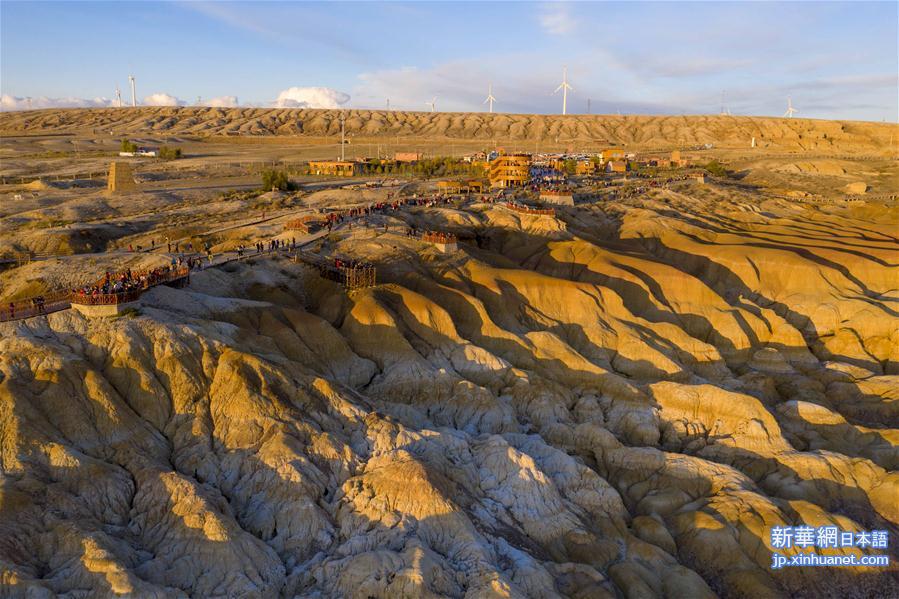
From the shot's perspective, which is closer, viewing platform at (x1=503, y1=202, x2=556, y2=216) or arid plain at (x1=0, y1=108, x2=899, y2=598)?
arid plain at (x1=0, y1=108, x2=899, y2=598)

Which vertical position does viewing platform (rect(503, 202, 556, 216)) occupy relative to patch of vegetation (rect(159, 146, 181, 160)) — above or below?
below

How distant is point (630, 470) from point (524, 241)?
3602cm

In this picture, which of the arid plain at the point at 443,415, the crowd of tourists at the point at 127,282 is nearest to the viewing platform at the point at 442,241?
the arid plain at the point at 443,415

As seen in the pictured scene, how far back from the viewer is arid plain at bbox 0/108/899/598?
22297mm

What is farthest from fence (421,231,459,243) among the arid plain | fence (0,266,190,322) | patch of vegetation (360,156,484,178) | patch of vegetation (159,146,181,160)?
patch of vegetation (159,146,181,160)

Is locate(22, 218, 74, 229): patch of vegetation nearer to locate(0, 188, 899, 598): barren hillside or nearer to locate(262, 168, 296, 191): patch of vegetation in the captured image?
locate(0, 188, 899, 598): barren hillside

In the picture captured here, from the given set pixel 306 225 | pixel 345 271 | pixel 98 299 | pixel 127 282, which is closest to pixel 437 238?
pixel 306 225

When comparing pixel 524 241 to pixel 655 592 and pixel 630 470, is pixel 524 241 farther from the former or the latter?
pixel 655 592

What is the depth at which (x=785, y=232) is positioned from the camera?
80.2 meters

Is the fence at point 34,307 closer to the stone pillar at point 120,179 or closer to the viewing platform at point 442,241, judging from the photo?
the viewing platform at point 442,241

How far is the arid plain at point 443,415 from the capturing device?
22.3 meters

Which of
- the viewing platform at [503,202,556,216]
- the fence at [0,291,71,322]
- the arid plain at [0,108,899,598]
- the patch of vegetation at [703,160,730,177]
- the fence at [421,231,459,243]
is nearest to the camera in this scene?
the arid plain at [0,108,899,598]

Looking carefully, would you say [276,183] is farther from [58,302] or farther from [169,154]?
[169,154]

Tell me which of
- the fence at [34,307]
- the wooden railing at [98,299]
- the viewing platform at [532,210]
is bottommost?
the fence at [34,307]
